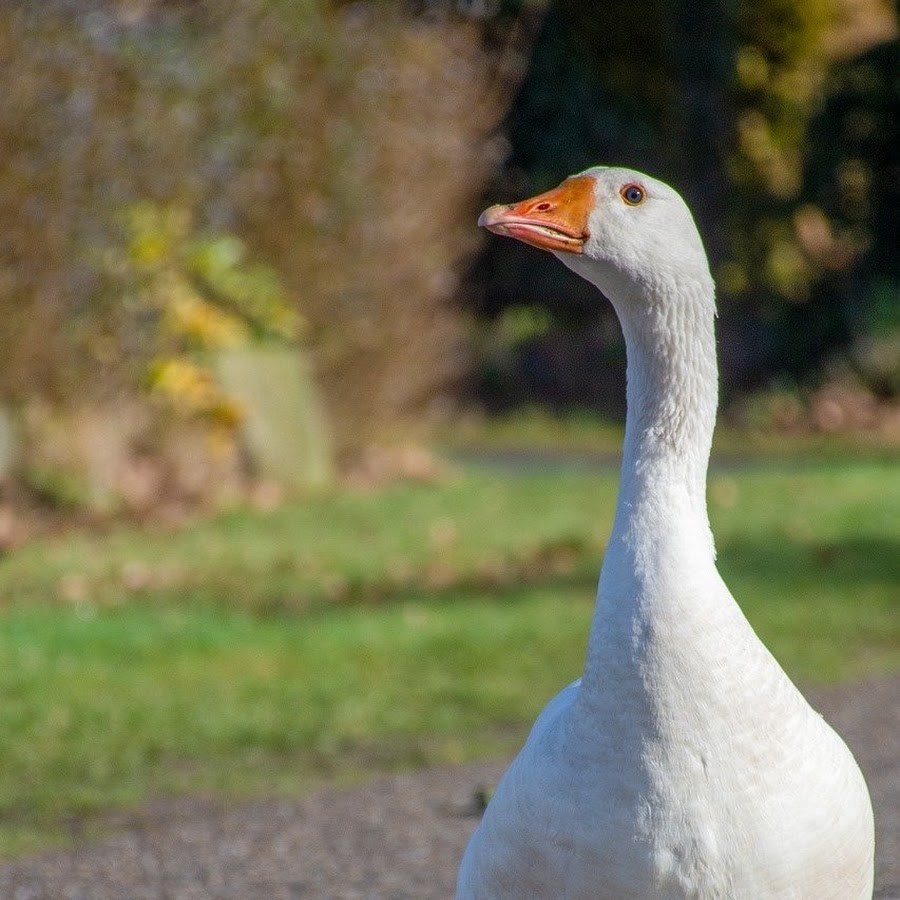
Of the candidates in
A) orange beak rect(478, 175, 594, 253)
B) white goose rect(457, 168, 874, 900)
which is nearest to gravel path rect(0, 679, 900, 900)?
white goose rect(457, 168, 874, 900)

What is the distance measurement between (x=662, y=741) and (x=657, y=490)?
468 millimetres

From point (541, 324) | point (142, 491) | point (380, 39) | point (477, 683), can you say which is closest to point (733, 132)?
point (541, 324)

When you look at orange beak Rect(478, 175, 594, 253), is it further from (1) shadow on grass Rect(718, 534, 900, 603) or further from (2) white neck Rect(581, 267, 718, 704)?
(1) shadow on grass Rect(718, 534, 900, 603)

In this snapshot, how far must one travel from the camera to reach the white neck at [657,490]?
2947 mm

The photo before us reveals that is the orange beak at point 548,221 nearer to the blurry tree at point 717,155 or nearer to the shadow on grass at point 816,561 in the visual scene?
the shadow on grass at point 816,561

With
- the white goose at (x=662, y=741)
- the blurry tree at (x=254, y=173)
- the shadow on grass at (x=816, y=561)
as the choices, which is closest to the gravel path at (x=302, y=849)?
the white goose at (x=662, y=741)

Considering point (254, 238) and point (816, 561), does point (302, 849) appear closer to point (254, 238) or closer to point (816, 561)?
point (816, 561)

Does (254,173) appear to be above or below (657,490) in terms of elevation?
below

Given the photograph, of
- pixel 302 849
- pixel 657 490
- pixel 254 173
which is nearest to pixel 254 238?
pixel 254 173

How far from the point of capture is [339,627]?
8000 millimetres

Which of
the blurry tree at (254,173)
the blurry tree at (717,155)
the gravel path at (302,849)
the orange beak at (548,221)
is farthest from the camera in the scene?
the blurry tree at (717,155)

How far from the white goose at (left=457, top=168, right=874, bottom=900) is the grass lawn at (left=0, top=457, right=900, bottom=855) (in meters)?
2.88

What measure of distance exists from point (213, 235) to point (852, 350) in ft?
29.4

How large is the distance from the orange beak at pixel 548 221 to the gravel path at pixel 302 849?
2286 millimetres
